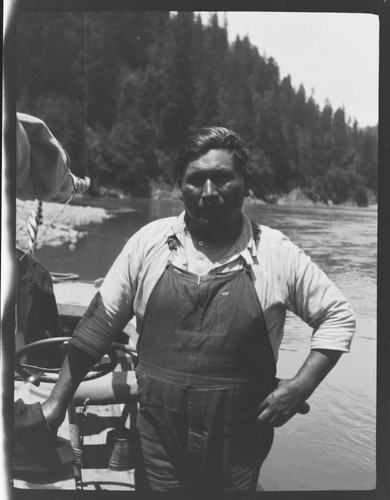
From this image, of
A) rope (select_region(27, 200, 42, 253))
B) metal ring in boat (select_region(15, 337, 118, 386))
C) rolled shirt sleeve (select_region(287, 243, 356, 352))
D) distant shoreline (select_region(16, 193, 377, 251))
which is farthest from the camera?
distant shoreline (select_region(16, 193, 377, 251))

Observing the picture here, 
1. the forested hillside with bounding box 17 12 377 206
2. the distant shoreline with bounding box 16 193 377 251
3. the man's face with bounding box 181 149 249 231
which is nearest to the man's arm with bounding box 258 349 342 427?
the man's face with bounding box 181 149 249 231

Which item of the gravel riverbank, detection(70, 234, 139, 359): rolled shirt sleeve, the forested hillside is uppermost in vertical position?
the forested hillside

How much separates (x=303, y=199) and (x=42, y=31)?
146 cm

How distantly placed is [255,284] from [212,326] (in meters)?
0.18

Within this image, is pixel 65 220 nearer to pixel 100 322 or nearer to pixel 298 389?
pixel 100 322

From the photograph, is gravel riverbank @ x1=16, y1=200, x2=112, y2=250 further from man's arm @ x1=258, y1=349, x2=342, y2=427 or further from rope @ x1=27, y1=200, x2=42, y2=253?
man's arm @ x1=258, y1=349, x2=342, y2=427

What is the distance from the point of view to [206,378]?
6.25ft

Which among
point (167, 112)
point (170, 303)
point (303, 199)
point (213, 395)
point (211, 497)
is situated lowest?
point (211, 497)

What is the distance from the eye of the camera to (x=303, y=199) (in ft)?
10.2

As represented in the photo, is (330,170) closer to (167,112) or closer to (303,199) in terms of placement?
(303,199)

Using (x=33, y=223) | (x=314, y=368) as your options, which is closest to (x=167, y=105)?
(x=33, y=223)

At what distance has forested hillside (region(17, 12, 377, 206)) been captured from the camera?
275 centimetres

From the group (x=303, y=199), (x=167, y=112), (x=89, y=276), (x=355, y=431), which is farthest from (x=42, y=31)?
(x=89, y=276)

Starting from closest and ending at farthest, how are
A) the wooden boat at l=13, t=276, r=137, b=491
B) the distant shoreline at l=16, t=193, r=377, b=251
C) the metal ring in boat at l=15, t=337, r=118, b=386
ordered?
the wooden boat at l=13, t=276, r=137, b=491 → the metal ring in boat at l=15, t=337, r=118, b=386 → the distant shoreline at l=16, t=193, r=377, b=251
